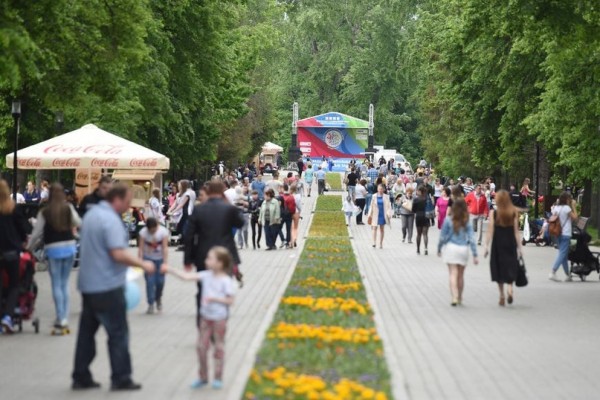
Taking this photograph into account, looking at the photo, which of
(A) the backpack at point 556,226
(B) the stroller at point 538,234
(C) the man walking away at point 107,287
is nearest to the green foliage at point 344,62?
(B) the stroller at point 538,234

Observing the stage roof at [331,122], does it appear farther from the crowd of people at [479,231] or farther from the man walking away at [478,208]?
the man walking away at [478,208]

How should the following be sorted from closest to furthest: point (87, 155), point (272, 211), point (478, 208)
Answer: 1. point (87, 155)
2. point (272, 211)
3. point (478, 208)

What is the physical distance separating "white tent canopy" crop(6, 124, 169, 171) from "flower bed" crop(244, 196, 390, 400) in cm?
799

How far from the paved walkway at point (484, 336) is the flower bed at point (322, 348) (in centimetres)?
27

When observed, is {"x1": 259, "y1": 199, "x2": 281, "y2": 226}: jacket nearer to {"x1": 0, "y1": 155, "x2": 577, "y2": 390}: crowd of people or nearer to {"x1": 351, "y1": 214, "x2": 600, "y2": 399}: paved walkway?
{"x1": 351, "y1": 214, "x2": 600, "y2": 399}: paved walkway

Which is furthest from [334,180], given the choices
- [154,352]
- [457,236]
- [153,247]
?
[154,352]

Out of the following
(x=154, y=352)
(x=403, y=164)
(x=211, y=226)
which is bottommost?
(x=154, y=352)

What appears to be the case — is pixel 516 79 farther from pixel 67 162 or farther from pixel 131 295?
pixel 131 295

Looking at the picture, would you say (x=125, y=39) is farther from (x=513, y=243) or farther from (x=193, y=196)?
(x=513, y=243)

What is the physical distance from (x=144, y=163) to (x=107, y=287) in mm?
19591

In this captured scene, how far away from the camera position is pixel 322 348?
1441cm

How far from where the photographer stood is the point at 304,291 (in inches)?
840

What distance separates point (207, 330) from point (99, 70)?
15383 mm

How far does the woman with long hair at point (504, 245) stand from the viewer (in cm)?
2052
